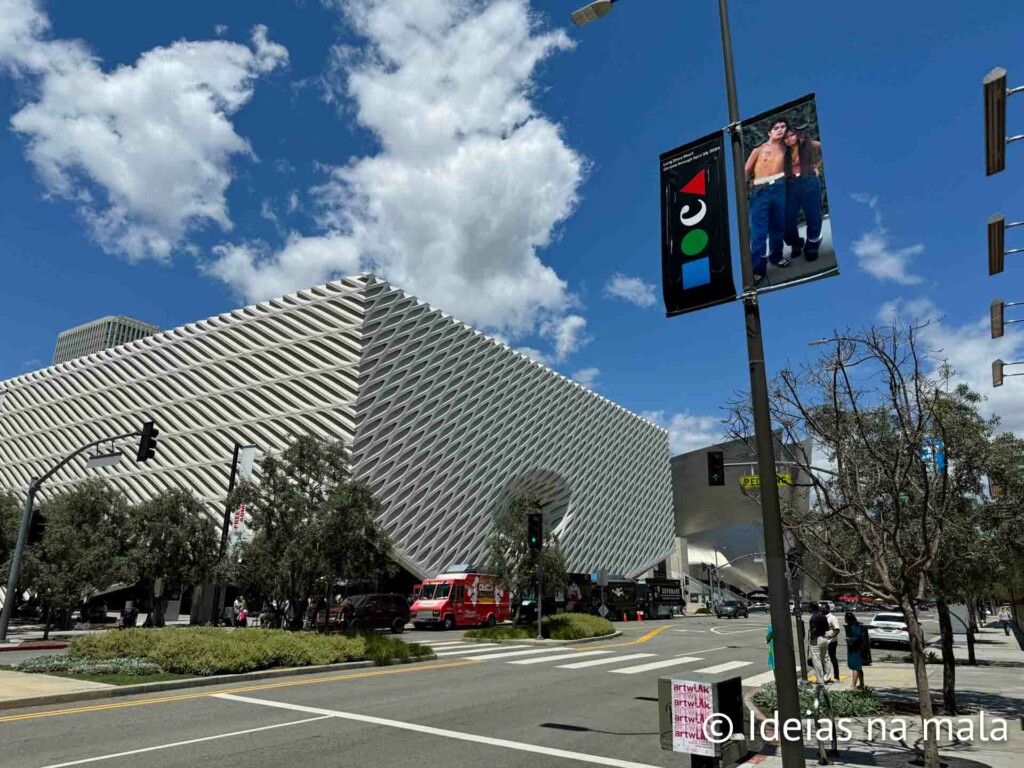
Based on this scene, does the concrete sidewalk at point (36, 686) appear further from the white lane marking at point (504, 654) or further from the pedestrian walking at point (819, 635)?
the pedestrian walking at point (819, 635)

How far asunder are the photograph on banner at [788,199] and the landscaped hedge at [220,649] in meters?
14.1

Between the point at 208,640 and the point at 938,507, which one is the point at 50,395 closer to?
the point at 208,640

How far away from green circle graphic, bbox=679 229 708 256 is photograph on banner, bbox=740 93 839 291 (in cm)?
46

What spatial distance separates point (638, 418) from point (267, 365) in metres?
→ 53.3

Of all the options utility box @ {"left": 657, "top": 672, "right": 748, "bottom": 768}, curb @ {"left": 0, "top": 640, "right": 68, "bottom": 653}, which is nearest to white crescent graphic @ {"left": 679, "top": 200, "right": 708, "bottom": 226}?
utility box @ {"left": 657, "top": 672, "right": 748, "bottom": 768}

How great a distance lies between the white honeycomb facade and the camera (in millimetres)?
47906

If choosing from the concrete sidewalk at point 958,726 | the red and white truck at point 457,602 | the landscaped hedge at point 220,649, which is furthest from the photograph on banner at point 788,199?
the red and white truck at point 457,602

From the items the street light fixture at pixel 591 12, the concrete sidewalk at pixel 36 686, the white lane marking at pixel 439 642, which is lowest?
the white lane marking at pixel 439 642

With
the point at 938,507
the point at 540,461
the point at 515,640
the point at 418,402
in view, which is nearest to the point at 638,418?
the point at 540,461

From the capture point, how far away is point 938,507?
866 cm

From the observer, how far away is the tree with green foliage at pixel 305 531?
19328mm

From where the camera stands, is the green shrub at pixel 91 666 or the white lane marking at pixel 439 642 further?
the white lane marking at pixel 439 642

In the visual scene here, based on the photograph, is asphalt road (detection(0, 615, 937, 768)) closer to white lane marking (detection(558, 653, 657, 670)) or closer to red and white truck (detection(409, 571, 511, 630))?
white lane marking (detection(558, 653, 657, 670))

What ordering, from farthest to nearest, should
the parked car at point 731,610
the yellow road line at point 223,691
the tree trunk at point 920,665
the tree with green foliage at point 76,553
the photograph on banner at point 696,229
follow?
1. the parked car at point 731,610
2. the tree with green foliage at point 76,553
3. the yellow road line at point 223,691
4. the tree trunk at point 920,665
5. the photograph on banner at point 696,229
